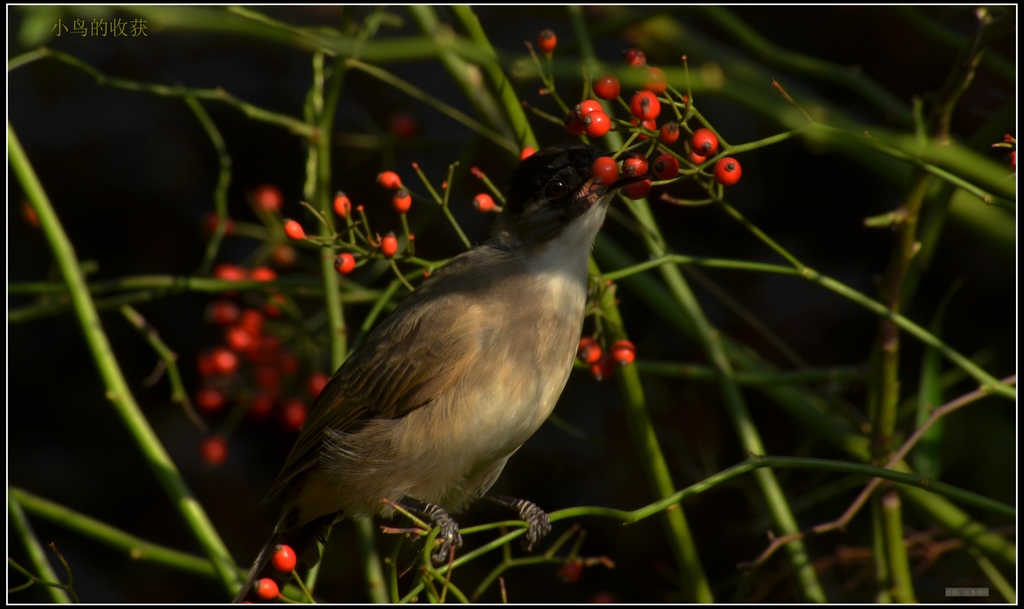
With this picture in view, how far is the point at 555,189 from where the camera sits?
282cm

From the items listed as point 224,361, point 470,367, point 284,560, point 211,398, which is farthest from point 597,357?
point 211,398

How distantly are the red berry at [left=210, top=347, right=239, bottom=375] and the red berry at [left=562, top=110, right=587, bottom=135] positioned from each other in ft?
6.34

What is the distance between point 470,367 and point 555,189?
56 cm

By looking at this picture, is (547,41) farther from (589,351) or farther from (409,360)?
(409,360)

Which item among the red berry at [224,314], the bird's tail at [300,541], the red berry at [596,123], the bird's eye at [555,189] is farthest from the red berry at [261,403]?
the red berry at [596,123]

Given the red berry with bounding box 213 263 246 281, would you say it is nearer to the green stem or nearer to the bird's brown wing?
the bird's brown wing

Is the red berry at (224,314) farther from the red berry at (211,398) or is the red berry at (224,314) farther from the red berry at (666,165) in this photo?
the red berry at (666,165)

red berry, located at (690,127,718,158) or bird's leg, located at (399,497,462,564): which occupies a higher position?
red berry, located at (690,127,718,158)

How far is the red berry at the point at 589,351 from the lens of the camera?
8.96 ft

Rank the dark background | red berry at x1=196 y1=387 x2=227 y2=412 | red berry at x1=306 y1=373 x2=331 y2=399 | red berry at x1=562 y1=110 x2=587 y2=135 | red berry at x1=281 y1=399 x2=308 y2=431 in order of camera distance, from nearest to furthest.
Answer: red berry at x1=562 y1=110 x2=587 y2=135 < red berry at x1=306 y1=373 x2=331 y2=399 < red berry at x1=196 y1=387 x2=227 y2=412 < red berry at x1=281 y1=399 x2=308 y2=431 < the dark background

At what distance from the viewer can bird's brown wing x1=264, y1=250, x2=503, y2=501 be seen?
2.81 m

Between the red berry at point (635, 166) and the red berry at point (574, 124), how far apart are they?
19 cm

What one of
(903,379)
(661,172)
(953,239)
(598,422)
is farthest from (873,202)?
(661,172)

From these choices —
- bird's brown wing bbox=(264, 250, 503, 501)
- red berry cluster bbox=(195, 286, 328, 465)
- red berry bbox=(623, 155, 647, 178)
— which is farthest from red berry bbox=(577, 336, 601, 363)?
red berry cluster bbox=(195, 286, 328, 465)
